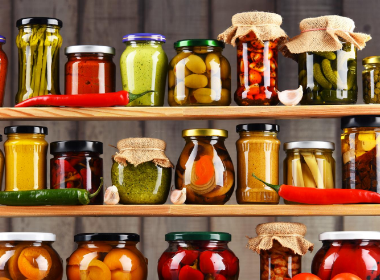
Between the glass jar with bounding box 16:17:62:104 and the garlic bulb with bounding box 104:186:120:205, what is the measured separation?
1.02 feet

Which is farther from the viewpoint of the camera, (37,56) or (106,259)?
(37,56)

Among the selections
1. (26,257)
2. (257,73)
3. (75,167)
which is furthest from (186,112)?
(26,257)

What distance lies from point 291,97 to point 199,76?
241 mm

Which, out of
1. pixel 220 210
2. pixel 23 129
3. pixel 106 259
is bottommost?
pixel 106 259

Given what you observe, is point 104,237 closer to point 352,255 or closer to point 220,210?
point 220,210

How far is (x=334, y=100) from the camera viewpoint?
1605 mm

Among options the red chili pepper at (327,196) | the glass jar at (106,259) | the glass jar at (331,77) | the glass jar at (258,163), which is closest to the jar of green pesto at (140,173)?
the glass jar at (106,259)

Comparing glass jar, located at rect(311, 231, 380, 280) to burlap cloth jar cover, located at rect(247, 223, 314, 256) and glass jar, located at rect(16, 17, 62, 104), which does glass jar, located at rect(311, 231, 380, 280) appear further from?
glass jar, located at rect(16, 17, 62, 104)

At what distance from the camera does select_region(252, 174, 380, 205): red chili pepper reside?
5.07 ft

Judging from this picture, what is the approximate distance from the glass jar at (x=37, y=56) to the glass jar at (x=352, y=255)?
821 millimetres

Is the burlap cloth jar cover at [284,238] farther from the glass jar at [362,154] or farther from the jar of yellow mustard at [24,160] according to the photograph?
the jar of yellow mustard at [24,160]

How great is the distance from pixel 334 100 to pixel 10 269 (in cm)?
91

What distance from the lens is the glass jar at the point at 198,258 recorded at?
1496 millimetres

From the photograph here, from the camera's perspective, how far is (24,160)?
63.9 inches
